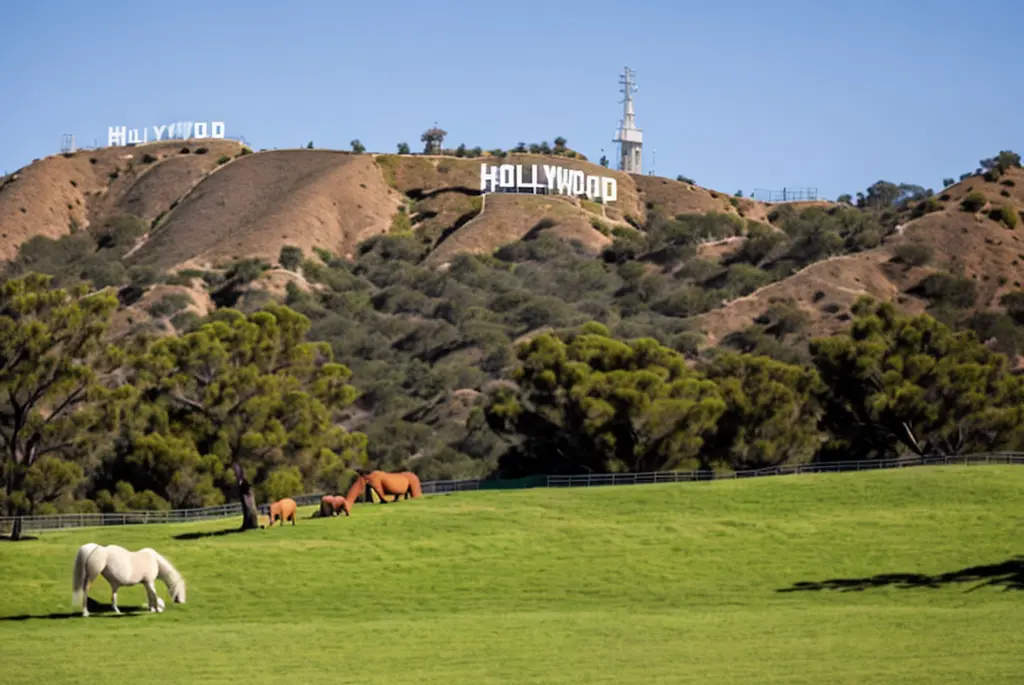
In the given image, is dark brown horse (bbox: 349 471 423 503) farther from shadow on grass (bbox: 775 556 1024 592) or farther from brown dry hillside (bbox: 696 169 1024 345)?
brown dry hillside (bbox: 696 169 1024 345)

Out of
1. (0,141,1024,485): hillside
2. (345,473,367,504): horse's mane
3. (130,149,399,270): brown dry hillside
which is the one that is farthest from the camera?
(130,149,399,270): brown dry hillside

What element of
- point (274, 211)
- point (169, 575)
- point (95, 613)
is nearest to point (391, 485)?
point (169, 575)

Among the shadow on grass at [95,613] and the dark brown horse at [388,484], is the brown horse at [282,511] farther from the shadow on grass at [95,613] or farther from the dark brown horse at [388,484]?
the shadow on grass at [95,613]

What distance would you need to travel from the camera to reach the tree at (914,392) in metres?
82.3

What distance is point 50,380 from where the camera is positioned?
63.6m

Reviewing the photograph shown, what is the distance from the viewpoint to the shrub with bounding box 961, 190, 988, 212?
502ft

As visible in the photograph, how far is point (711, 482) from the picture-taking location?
214ft

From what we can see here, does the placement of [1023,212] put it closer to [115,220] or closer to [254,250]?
[254,250]

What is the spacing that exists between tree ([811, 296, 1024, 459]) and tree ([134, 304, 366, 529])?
25.6 metres

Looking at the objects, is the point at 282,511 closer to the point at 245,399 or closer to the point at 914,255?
the point at 245,399

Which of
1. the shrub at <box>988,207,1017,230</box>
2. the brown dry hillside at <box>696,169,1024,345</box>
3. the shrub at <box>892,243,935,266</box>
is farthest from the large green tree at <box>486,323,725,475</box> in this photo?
the shrub at <box>988,207,1017,230</box>

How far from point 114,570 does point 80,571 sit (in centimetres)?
82

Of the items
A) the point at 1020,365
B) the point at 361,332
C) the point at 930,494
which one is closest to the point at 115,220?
the point at 361,332

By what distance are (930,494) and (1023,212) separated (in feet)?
337
